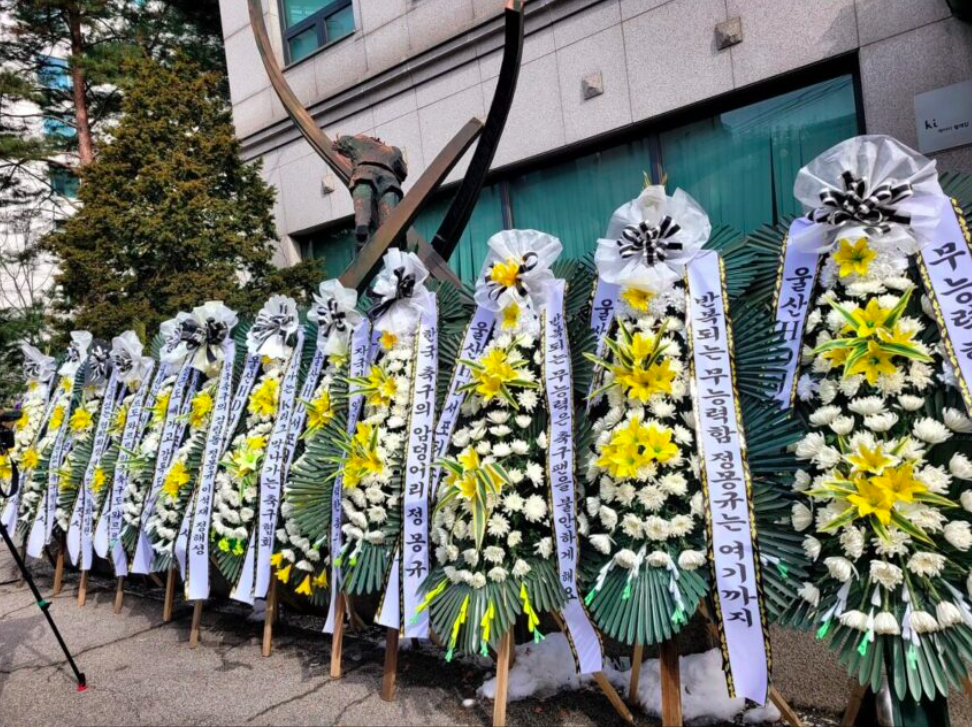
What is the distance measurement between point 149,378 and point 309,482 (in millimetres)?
2287

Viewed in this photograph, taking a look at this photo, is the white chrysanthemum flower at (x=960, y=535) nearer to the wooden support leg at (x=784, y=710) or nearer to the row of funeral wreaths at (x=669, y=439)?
the row of funeral wreaths at (x=669, y=439)

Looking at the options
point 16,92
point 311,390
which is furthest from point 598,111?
point 16,92

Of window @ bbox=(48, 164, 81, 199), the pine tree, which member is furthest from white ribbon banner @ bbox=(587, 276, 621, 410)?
window @ bbox=(48, 164, 81, 199)

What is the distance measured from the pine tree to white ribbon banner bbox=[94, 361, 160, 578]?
2.87 m

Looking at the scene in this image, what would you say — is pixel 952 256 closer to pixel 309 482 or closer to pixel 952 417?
pixel 952 417

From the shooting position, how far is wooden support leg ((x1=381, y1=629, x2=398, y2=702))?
3.13m

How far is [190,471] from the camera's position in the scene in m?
4.38

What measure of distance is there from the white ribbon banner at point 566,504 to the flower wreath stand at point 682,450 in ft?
0.20

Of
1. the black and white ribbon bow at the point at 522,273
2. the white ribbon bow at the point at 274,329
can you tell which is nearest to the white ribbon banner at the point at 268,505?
the white ribbon bow at the point at 274,329

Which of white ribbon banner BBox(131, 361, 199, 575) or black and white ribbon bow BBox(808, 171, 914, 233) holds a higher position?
black and white ribbon bow BBox(808, 171, 914, 233)

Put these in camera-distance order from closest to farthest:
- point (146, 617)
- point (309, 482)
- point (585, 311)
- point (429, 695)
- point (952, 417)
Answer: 1. point (952, 417)
2. point (585, 311)
3. point (429, 695)
4. point (309, 482)
5. point (146, 617)

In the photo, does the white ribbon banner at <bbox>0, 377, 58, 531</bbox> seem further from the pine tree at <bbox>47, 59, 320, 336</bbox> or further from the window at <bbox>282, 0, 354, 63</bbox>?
the window at <bbox>282, 0, 354, 63</bbox>

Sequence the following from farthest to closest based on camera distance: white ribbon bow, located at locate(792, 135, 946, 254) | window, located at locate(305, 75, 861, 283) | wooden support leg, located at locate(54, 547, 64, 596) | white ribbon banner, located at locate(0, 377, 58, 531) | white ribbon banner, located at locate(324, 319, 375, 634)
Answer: white ribbon banner, located at locate(0, 377, 58, 531) < wooden support leg, located at locate(54, 547, 64, 596) < window, located at locate(305, 75, 861, 283) < white ribbon banner, located at locate(324, 319, 375, 634) < white ribbon bow, located at locate(792, 135, 946, 254)

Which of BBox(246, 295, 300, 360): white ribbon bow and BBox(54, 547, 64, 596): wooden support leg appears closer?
BBox(246, 295, 300, 360): white ribbon bow
